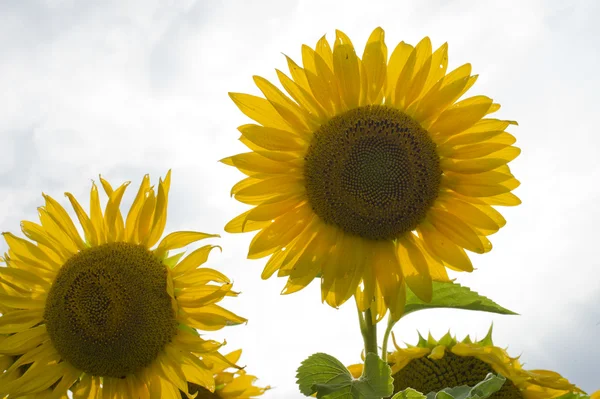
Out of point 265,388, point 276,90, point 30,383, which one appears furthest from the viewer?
point 265,388

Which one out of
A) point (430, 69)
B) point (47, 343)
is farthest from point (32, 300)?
point (430, 69)

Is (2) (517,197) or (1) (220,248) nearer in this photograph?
(2) (517,197)

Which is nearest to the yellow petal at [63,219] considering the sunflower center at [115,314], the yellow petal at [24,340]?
the sunflower center at [115,314]

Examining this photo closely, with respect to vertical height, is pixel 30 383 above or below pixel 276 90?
below

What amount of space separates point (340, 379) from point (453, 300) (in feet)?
2.09

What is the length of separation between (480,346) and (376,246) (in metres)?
1.05

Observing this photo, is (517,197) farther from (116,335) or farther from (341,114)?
(116,335)

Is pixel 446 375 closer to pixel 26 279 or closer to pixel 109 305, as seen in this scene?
pixel 109 305

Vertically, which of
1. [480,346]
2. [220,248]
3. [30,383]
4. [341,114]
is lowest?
[480,346]

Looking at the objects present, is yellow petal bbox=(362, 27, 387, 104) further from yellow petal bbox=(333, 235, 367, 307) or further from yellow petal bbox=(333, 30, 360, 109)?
yellow petal bbox=(333, 235, 367, 307)

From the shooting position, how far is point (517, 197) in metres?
3.14

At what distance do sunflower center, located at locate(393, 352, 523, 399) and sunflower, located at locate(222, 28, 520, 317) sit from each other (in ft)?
2.66

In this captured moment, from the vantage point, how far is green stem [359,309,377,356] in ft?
9.57

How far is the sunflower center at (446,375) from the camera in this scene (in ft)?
12.0
